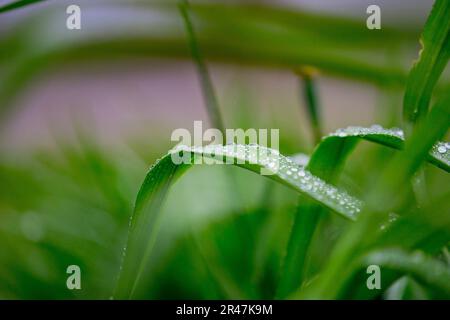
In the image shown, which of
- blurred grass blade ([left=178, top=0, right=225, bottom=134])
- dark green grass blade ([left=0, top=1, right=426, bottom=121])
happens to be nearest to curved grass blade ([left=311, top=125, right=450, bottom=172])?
blurred grass blade ([left=178, top=0, right=225, bottom=134])

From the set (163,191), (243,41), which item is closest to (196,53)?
(163,191)

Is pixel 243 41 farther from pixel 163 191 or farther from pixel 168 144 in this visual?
pixel 163 191

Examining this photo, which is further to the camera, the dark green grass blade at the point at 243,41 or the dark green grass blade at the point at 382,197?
the dark green grass blade at the point at 243,41

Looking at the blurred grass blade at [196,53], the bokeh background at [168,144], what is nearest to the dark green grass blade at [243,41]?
the bokeh background at [168,144]

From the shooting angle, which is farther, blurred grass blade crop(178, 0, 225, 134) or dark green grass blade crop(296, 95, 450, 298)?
blurred grass blade crop(178, 0, 225, 134)

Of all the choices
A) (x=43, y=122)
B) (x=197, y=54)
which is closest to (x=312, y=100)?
(x=197, y=54)

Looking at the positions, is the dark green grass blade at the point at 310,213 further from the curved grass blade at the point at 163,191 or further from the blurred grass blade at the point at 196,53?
the blurred grass blade at the point at 196,53

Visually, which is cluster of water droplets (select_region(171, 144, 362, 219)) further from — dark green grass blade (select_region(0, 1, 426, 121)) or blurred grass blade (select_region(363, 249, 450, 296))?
→ dark green grass blade (select_region(0, 1, 426, 121))
